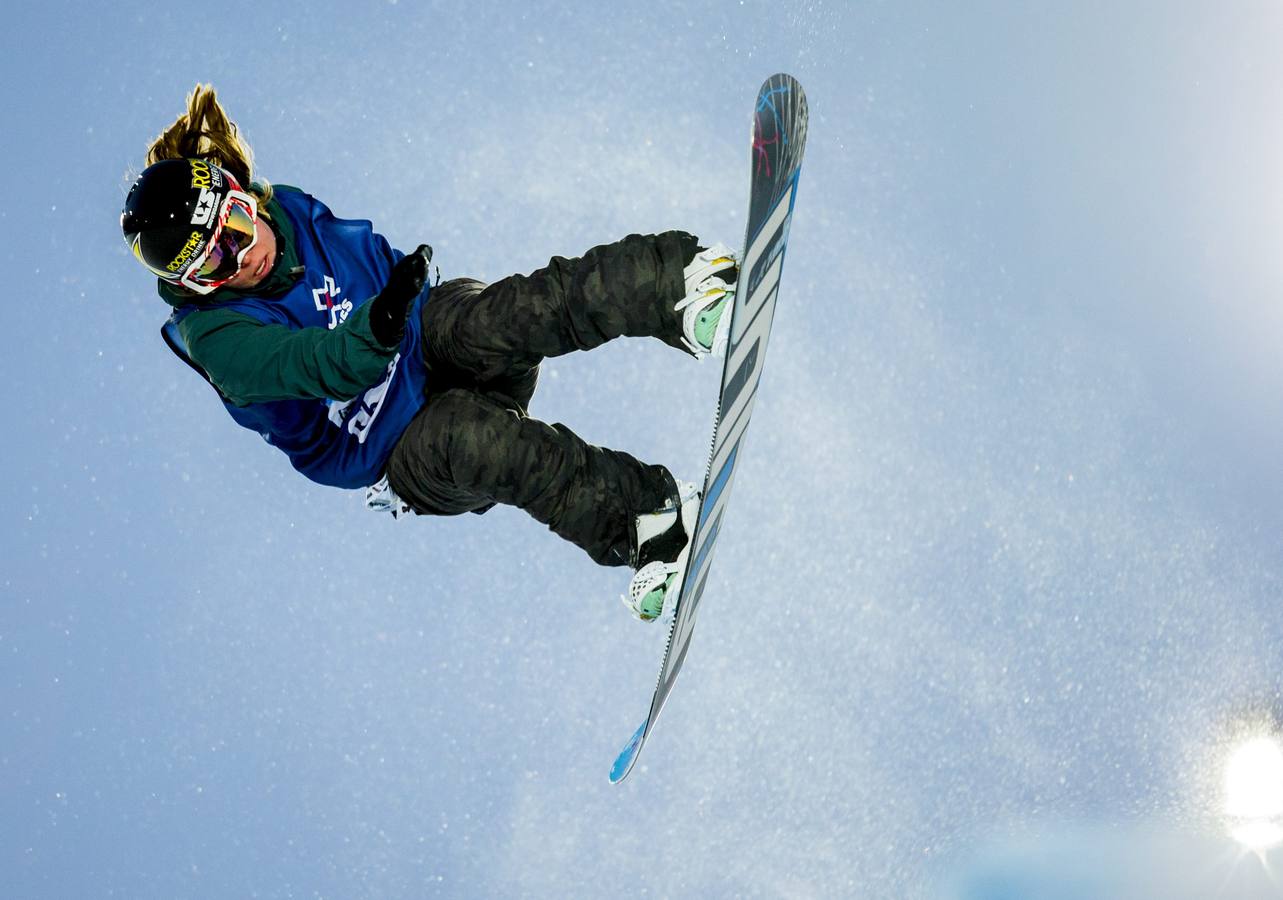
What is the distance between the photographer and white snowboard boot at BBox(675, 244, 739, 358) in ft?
11.2

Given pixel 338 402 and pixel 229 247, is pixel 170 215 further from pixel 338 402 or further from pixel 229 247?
pixel 338 402

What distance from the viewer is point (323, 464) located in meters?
3.82

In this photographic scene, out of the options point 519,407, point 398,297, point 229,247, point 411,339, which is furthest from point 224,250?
point 519,407

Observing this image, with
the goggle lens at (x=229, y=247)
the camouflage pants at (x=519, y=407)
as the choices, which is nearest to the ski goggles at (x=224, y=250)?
the goggle lens at (x=229, y=247)

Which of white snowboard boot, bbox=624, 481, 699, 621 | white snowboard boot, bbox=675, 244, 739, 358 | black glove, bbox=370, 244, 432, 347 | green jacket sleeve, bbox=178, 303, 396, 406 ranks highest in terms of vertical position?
white snowboard boot, bbox=675, 244, 739, 358

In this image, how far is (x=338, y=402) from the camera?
379cm

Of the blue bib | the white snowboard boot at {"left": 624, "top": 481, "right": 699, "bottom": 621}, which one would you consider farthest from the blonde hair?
the white snowboard boot at {"left": 624, "top": 481, "right": 699, "bottom": 621}

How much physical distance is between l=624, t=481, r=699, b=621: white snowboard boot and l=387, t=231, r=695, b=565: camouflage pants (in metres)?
0.04

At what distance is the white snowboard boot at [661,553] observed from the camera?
374cm

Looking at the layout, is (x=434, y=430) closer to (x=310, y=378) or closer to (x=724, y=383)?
(x=310, y=378)

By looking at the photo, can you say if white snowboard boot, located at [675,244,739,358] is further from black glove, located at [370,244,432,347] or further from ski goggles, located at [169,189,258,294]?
ski goggles, located at [169,189,258,294]

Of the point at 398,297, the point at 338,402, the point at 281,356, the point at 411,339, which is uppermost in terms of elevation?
the point at 411,339

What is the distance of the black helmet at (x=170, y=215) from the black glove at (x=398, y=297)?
0.68 meters

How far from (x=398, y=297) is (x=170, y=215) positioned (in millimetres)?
818
